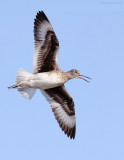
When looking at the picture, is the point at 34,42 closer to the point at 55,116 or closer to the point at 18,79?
the point at 18,79

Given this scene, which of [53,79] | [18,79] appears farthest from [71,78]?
[18,79]

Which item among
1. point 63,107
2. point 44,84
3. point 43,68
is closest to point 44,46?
point 43,68

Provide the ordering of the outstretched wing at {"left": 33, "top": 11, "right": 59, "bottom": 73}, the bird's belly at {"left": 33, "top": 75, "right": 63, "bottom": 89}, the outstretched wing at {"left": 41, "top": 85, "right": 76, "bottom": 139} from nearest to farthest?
the bird's belly at {"left": 33, "top": 75, "right": 63, "bottom": 89}
the outstretched wing at {"left": 33, "top": 11, "right": 59, "bottom": 73}
the outstretched wing at {"left": 41, "top": 85, "right": 76, "bottom": 139}

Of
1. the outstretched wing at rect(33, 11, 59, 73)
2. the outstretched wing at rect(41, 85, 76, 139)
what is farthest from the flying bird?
the outstretched wing at rect(41, 85, 76, 139)

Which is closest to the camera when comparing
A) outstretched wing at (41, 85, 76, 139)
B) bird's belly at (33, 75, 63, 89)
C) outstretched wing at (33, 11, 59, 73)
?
bird's belly at (33, 75, 63, 89)

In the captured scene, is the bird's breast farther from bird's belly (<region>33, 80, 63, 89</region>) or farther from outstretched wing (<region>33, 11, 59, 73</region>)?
outstretched wing (<region>33, 11, 59, 73</region>)

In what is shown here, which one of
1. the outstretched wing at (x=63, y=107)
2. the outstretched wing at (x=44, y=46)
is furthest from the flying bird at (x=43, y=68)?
the outstretched wing at (x=63, y=107)

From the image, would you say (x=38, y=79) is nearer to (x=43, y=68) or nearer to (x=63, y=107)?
(x=43, y=68)
